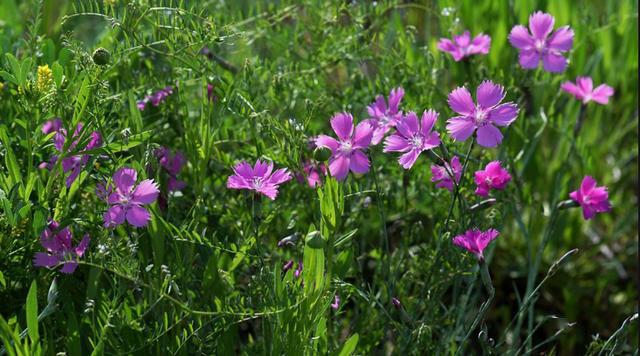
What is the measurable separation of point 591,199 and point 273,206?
0.51 m

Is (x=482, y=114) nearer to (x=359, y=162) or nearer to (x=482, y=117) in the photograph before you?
(x=482, y=117)

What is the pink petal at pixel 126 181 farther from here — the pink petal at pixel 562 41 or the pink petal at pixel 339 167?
the pink petal at pixel 562 41

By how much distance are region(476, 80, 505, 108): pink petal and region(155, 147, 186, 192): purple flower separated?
20.6 inches

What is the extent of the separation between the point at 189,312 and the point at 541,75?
Result: 3.38 ft

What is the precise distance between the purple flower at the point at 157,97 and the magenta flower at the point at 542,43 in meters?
0.60

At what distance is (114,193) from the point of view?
1171mm

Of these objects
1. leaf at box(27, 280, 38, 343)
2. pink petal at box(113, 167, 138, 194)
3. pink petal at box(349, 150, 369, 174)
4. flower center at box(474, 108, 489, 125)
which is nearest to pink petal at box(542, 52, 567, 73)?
flower center at box(474, 108, 489, 125)

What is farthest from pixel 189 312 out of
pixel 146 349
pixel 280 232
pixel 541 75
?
pixel 541 75

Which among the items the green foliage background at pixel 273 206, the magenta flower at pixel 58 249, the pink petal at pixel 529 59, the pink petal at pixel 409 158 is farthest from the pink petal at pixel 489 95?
the magenta flower at pixel 58 249

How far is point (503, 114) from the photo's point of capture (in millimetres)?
1183

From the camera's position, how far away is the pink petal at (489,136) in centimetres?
117

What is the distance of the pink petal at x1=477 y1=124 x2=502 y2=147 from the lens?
1173 mm

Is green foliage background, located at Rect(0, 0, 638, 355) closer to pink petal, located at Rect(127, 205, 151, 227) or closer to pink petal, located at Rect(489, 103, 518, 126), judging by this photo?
pink petal, located at Rect(127, 205, 151, 227)

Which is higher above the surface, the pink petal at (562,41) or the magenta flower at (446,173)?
the pink petal at (562,41)
